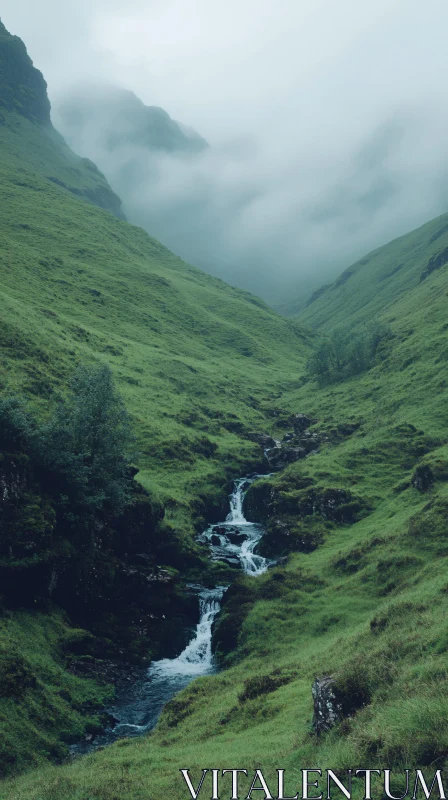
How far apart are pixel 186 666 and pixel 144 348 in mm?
102783

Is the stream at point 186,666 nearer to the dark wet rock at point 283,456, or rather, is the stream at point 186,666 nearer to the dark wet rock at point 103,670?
the dark wet rock at point 103,670

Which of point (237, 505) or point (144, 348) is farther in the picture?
point (144, 348)

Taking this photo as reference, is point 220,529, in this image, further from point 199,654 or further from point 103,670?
point 103,670

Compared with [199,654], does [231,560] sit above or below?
above

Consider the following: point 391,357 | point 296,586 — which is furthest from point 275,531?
point 391,357

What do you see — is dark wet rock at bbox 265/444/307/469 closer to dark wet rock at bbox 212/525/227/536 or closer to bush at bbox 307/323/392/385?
dark wet rock at bbox 212/525/227/536

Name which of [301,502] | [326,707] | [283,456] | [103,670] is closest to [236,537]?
[301,502]

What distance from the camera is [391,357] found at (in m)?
121

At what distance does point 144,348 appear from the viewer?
137500 mm

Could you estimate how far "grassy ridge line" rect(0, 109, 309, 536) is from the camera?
83812 mm

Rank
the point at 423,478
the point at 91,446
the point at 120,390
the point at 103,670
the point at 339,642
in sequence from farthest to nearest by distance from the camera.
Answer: the point at 120,390, the point at 423,478, the point at 91,446, the point at 103,670, the point at 339,642

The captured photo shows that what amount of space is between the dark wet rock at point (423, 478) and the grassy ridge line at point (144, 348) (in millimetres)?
29774

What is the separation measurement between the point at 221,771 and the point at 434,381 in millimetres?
88869

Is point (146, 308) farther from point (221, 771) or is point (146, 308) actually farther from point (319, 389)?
point (221, 771)
